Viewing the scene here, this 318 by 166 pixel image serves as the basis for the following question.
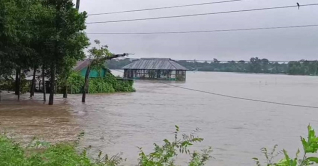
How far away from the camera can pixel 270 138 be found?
46.3ft

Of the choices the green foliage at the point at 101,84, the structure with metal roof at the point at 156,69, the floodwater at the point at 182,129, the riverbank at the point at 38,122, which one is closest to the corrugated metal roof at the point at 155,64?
the structure with metal roof at the point at 156,69

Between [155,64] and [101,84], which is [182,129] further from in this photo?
[155,64]

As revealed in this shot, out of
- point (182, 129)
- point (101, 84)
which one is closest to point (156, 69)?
point (101, 84)

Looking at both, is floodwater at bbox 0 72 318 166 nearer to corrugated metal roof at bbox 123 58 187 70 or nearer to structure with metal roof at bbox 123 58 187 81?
corrugated metal roof at bbox 123 58 187 70

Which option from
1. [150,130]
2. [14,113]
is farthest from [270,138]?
[14,113]

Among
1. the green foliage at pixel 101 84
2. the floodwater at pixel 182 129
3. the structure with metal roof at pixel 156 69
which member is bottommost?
the floodwater at pixel 182 129

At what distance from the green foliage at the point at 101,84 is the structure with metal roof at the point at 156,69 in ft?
89.6

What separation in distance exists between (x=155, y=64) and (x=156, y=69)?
1.40m

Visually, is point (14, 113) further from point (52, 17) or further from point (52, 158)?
point (52, 158)

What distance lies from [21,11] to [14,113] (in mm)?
4525

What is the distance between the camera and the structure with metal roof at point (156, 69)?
65.9m

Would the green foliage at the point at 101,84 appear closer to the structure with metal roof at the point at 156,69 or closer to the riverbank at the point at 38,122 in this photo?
the riverbank at the point at 38,122

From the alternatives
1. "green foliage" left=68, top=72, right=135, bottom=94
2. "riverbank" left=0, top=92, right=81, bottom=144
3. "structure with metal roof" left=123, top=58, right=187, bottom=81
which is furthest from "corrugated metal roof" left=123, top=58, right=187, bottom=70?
"riverbank" left=0, top=92, right=81, bottom=144

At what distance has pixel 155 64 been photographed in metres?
67.6
